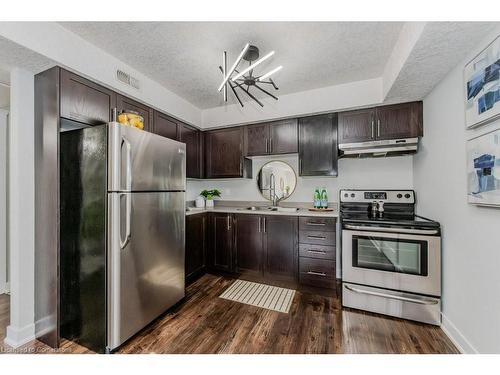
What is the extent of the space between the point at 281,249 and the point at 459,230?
1.72 metres

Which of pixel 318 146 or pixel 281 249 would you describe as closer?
pixel 281 249

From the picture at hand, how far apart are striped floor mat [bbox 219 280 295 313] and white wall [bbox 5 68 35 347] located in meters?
1.73

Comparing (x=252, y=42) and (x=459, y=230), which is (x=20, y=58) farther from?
(x=459, y=230)

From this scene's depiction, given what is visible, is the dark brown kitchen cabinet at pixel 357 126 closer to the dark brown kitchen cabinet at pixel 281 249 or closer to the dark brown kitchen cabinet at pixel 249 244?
the dark brown kitchen cabinet at pixel 281 249

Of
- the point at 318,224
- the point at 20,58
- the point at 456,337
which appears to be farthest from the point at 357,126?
the point at 20,58

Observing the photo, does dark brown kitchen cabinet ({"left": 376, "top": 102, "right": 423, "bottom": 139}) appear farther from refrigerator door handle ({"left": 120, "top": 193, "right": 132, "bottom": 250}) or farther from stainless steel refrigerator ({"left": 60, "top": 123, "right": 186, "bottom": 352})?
refrigerator door handle ({"left": 120, "top": 193, "right": 132, "bottom": 250})

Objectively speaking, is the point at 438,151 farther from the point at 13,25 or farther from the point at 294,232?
the point at 13,25

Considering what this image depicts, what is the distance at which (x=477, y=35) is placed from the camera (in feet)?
4.62

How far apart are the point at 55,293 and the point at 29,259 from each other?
38cm

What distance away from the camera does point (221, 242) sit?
3.14m

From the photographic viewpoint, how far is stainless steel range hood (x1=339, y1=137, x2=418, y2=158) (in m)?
2.46

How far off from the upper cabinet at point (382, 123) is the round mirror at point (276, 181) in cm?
91

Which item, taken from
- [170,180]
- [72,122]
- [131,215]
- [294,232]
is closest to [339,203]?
[294,232]

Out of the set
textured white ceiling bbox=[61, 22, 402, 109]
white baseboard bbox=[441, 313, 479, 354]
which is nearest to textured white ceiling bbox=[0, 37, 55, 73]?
textured white ceiling bbox=[61, 22, 402, 109]
